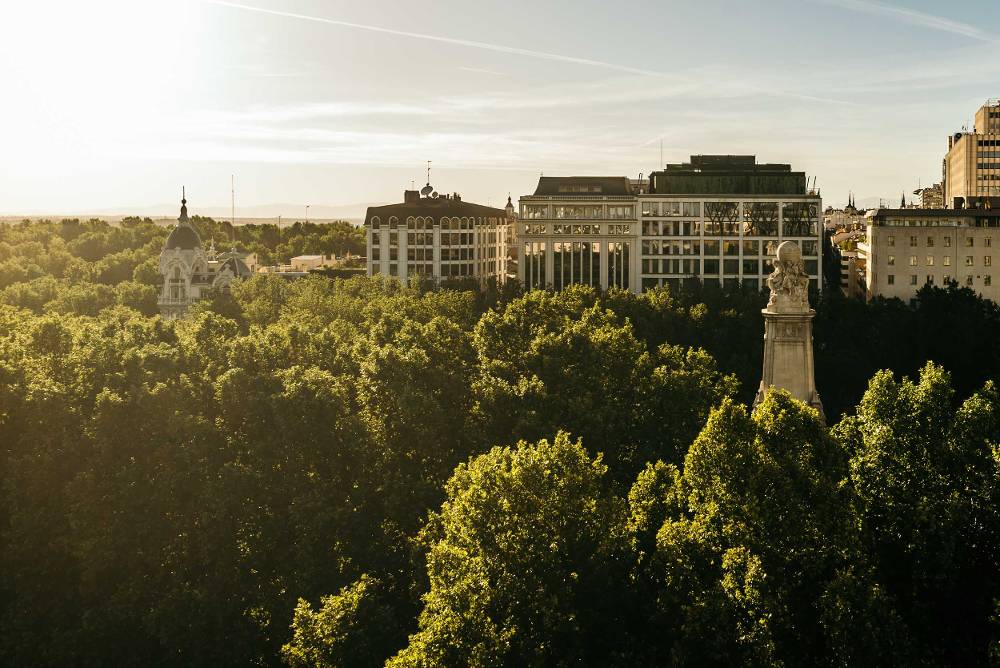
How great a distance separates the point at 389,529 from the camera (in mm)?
44219

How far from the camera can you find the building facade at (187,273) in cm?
15475

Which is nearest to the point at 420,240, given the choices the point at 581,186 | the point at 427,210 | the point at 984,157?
the point at 427,210

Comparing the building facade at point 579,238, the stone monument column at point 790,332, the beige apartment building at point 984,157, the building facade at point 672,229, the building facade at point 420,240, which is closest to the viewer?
the stone monument column at point 790,332

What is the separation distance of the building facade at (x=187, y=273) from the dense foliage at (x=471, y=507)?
272 feet

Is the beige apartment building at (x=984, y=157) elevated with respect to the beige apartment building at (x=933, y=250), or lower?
elevated

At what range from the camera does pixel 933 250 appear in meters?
128

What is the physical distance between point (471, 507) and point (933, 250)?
107 m

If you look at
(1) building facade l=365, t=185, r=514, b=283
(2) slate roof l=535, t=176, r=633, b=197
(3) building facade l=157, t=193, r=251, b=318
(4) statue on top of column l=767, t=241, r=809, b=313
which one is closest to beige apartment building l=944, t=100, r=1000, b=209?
(2) slate roof l=535, t=176, r=633, b=197

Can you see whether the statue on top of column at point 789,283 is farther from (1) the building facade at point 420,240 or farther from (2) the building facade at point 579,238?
(1) the building facade at point 420,240

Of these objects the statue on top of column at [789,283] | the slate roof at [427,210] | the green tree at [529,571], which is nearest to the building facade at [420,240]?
the slate roof at [427,210]

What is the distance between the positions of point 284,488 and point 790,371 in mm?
20109

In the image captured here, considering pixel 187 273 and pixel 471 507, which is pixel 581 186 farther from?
pixel 471 507

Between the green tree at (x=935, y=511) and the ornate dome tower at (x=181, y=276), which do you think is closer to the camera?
the green tree at (x=935, y=511)

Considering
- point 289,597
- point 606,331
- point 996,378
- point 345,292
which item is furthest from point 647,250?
point 289,597
